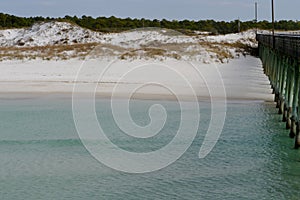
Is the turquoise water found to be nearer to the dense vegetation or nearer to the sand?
the sand

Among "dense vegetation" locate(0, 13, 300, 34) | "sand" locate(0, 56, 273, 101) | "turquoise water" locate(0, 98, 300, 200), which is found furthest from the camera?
"dense vegetation" locate(0, 13, 300, 34)

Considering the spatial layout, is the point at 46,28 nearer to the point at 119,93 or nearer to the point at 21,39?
the point at 21,39

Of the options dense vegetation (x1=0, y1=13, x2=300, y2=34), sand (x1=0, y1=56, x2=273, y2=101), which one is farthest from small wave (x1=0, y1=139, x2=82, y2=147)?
dense vegetation (x1=0, y1=13, x2=300, y2=34)

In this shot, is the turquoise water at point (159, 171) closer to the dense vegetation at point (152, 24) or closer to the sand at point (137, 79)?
the sand at point (137, 79)

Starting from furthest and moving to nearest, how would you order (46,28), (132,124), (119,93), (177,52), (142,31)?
(46,28) → (142,31) → (177,52) → (119,93) → (132,124)

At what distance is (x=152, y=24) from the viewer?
7756 cm

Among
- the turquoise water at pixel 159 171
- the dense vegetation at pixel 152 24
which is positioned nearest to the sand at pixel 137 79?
the turquoise water at pixel 159 171

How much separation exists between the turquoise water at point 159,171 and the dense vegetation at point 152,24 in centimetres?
5871

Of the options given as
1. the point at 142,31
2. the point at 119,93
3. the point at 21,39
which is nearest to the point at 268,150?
the point at 119,93

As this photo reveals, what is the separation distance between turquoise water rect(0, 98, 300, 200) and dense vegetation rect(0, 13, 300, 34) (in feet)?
193

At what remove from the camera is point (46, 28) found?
6712 centimetres

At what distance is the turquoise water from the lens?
37.7 ft

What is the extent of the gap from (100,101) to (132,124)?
19.6 ft

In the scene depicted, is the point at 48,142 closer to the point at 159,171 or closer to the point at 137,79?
the point at 159,171
